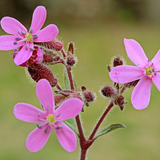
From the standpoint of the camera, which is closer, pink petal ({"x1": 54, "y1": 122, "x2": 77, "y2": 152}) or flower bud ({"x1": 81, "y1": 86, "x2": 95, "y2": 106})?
pink petal ({"x1": 54, "y1": 122, "x2": 77, "y2": 152})

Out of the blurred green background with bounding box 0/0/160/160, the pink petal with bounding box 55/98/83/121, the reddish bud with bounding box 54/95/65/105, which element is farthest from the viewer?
the blurred green background with bounding box 0/0/160/160

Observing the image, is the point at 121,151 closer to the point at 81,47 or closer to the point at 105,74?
the point at 105,74

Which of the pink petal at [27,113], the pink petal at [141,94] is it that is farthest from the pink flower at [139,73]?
the pink petal at [27,113]

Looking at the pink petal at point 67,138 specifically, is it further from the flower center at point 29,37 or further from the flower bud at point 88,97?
the flower center at point 29,37

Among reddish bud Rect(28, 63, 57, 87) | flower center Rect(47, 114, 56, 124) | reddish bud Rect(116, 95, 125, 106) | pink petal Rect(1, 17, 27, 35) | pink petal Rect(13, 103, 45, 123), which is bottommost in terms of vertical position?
flower center Rect(47, 114, 56, 124)

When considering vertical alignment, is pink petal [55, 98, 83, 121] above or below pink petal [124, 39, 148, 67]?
below

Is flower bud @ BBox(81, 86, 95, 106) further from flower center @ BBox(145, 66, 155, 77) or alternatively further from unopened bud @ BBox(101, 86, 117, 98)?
flower center @ BBox(145, 66, 155, 77)

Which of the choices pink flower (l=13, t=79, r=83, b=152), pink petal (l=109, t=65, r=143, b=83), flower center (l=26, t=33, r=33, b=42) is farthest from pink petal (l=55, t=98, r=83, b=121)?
flower center (l=26, t=33, r=33, b=42)

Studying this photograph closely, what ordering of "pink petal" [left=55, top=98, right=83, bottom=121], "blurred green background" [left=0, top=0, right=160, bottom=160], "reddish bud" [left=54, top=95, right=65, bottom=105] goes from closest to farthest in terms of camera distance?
"pink petal" [left=55, top=98, right=83, bottom=121], "reddish bud" [left=54, top=95, right=65, bottom=105], "blurred green background" [left=0, top=0, right=160, bottom=160]
